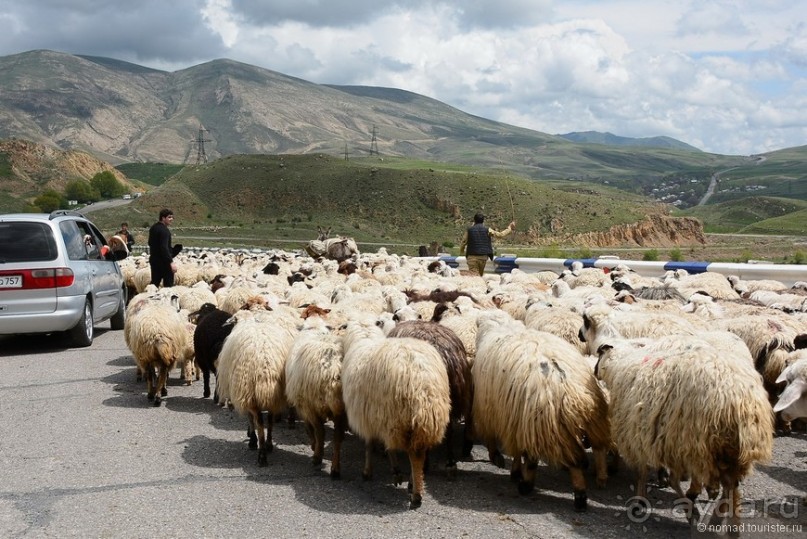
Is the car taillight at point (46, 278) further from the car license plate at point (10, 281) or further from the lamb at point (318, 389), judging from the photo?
the lamb at point (318, 389)

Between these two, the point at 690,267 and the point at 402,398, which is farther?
the point at 690,267

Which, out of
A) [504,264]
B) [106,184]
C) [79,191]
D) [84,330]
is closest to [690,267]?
[504,264]

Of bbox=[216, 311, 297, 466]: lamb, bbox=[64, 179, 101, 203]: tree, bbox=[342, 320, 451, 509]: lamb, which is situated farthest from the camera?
bbox=[64, 179, 101, 203]: tree

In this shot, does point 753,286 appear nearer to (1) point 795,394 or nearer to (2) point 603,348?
(1) point 795,394

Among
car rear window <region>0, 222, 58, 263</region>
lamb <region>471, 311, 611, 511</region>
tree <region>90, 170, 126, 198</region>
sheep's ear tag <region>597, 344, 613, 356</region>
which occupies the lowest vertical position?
lamb <region>471, 311, 611, 511</region>

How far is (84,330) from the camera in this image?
1295 centimetres

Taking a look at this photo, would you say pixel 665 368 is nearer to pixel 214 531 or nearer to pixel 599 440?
pixel 599 440

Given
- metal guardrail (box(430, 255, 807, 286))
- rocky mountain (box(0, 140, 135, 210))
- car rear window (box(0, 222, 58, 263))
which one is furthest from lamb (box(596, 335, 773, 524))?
rocky mountain (box(0, 140, 135, 210))

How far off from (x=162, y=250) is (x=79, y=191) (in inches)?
4591

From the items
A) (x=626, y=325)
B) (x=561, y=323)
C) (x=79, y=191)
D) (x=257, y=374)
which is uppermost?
(x=79, y=191)

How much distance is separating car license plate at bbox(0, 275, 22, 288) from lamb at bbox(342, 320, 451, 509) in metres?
7.50

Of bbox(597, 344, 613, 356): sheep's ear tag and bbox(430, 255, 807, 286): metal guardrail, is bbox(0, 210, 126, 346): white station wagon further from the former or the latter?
bbox(430, 255, 807, 286): metal guardrail

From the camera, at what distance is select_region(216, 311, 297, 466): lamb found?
7.55m

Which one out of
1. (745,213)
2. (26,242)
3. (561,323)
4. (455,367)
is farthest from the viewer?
(745,213)
